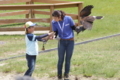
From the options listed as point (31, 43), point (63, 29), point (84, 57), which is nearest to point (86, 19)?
point (63, 29)

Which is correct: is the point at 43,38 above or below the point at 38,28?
above

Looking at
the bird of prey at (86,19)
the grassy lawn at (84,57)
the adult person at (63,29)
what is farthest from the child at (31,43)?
the grassy lawn at (84,57)

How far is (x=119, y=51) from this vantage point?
10047mm

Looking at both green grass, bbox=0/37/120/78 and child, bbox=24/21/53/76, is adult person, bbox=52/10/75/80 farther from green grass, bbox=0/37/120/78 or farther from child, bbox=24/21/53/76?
green grass, bbox=0/37/120/78

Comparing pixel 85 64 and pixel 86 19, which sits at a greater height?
pixel 86 19

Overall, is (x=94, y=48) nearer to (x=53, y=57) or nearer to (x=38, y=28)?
(x=53, y=57)

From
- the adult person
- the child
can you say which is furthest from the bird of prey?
the child

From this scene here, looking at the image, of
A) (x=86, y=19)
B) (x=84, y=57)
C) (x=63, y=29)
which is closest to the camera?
(x=86, y=19)

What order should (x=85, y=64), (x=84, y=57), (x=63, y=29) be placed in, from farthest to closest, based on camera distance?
(x=84, y=57) < (x=85, y=64) < (x=63, y=29)

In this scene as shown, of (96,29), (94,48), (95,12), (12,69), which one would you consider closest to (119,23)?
(96,29)

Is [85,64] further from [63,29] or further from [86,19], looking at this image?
[86,19]

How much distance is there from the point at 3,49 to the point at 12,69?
10.7 ft

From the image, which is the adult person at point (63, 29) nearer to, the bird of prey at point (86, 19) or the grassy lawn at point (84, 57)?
the bird of prey at point (86, 19)

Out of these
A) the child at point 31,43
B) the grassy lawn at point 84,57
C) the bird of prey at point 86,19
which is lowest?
the grassy lawn at point 84,57
